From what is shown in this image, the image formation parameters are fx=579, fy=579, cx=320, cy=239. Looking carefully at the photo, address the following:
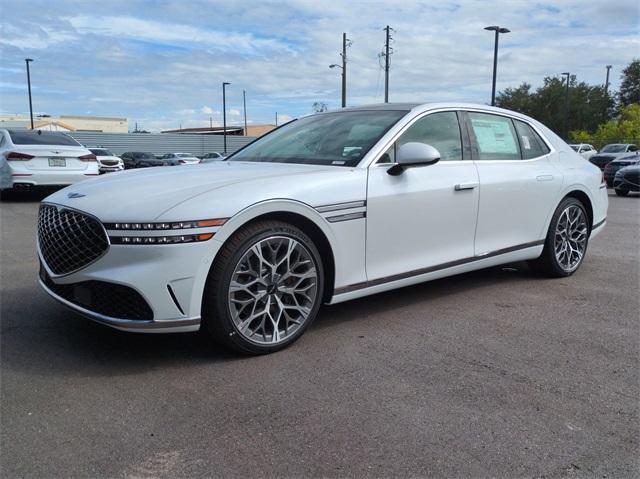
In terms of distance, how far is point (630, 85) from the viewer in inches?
2594

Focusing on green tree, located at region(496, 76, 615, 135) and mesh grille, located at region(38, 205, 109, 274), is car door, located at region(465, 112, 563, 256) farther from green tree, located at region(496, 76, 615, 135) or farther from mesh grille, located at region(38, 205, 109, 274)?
green tree, located at region(496, 76, 615, 135)

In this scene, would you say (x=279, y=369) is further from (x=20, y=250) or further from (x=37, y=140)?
(x=37, y=140)

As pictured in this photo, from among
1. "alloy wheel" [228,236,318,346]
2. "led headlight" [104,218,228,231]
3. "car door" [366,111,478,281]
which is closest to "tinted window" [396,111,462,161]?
"car door" [366,111,478,281]

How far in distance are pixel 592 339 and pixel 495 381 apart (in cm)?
108

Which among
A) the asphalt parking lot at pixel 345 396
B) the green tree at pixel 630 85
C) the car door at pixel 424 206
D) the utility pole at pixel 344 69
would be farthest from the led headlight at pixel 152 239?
the green tree at pixel 630 85

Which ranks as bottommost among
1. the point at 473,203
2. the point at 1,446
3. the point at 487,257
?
the point at 1,446

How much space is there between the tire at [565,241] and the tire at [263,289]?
2.62 meters

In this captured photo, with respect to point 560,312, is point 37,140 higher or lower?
higher

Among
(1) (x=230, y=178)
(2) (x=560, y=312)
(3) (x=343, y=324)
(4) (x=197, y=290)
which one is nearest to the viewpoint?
(4) (x=197, y=290)

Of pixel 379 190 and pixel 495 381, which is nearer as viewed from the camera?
pixel 495 381

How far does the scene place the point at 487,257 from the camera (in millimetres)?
4637

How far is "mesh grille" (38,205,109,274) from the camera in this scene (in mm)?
3096

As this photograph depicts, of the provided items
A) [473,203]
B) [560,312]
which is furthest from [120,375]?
[560,312]

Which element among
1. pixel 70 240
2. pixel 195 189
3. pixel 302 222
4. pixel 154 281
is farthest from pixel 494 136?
pixel 70 240
